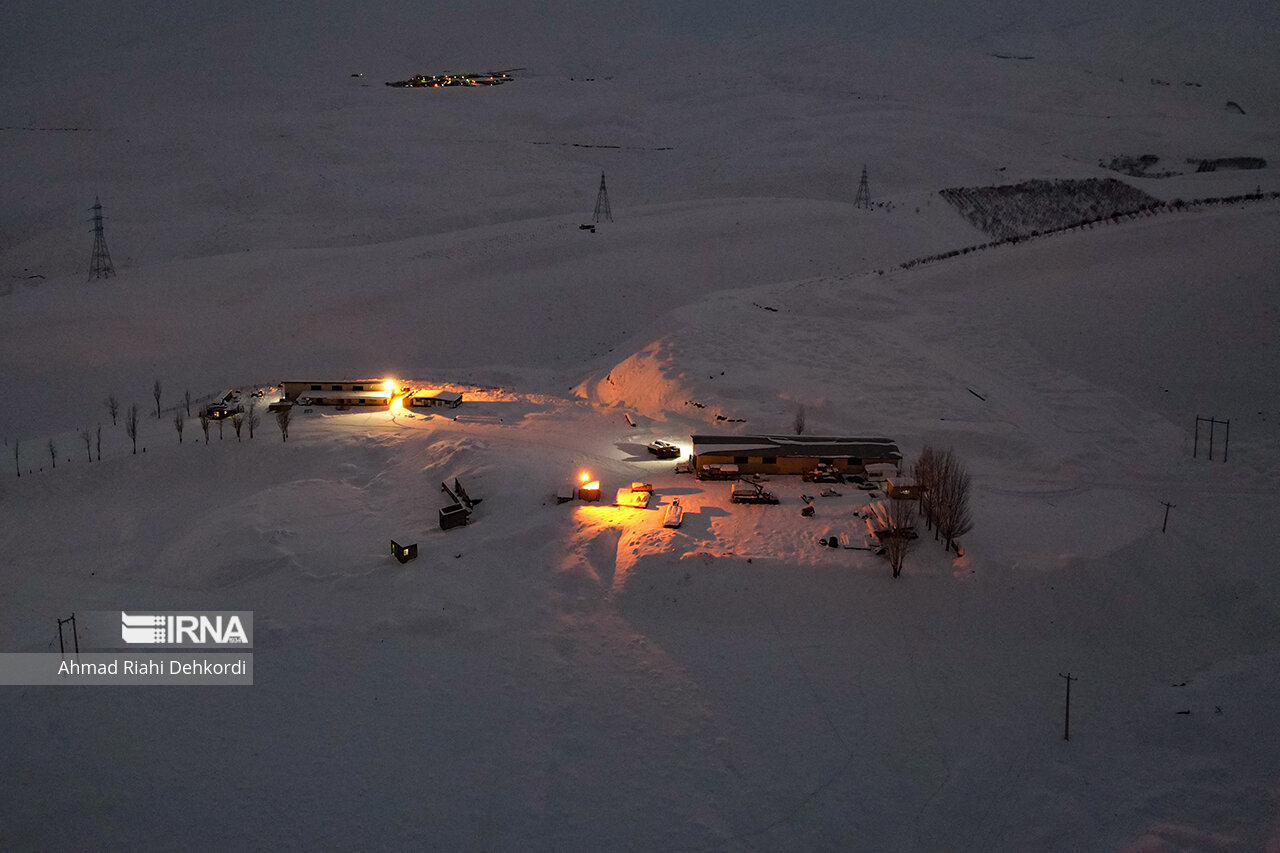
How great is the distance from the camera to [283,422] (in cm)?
2753

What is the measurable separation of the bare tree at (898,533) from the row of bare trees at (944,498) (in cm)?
53

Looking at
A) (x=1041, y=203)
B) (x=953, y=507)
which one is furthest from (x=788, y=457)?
(x=1041, y=203)

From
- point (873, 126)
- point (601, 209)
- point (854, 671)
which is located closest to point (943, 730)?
point (854, 671)

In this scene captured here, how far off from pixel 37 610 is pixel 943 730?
2030 cm

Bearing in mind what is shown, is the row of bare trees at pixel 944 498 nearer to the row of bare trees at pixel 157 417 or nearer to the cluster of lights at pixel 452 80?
the row of bare trees at pixel 157 417

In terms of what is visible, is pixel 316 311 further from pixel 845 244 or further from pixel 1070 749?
pixel 1070 749

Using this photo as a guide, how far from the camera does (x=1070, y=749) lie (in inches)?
579

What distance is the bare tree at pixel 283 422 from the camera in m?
27.5

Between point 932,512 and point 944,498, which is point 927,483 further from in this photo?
point 944,498

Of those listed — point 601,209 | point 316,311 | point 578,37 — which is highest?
point 578,37

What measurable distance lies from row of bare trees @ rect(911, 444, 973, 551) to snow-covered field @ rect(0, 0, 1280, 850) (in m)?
0.54

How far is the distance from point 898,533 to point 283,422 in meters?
20.4

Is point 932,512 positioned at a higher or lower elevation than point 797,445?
lower

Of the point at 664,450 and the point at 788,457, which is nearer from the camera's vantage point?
the point at 788,457
